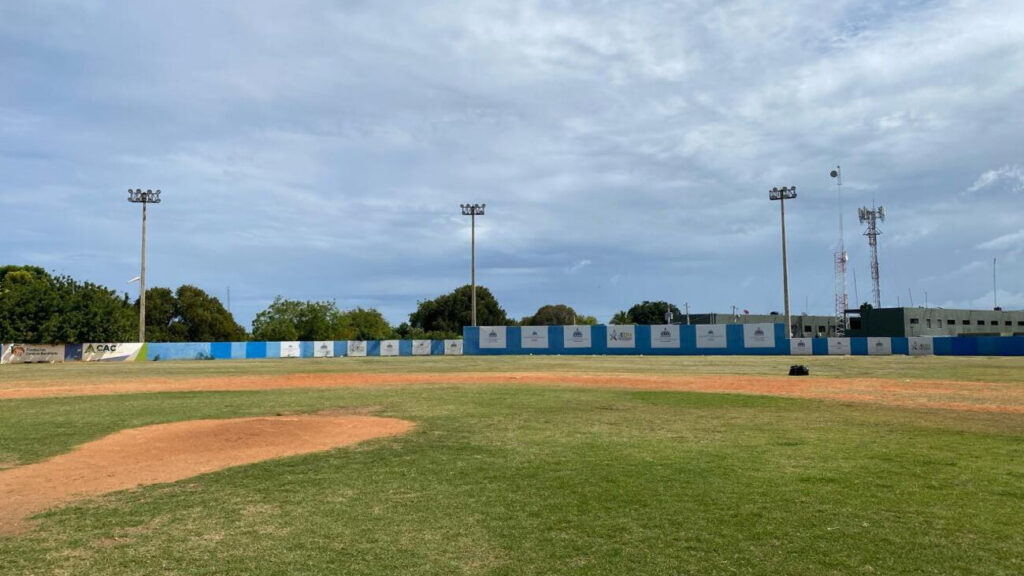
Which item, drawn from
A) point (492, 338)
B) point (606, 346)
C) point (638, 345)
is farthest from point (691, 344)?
point (492, 338)

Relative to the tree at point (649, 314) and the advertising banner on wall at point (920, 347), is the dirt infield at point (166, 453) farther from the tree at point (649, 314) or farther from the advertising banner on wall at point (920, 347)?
the tree at point (649, 314)

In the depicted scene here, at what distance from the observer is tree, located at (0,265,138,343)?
214 ft

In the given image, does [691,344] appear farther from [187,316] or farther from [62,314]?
[187,316]

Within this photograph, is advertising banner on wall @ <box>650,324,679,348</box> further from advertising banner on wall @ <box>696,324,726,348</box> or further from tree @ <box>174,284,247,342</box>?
tree @ <box>174,284,247,342</box>

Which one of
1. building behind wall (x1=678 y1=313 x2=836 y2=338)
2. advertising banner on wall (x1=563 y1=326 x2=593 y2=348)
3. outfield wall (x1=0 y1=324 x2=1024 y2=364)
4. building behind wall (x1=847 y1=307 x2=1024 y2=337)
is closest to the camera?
outfield wall (x1=0 y1=324 x2=1024 y2=364)

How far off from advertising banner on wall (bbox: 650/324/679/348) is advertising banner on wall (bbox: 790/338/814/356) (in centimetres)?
1097

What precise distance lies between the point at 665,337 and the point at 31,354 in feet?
198

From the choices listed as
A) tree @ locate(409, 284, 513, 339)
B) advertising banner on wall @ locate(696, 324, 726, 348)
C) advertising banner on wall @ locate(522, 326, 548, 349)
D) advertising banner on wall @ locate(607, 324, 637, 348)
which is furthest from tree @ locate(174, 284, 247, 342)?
advertising banner on wall @ locate(696, 324, 726, 348)

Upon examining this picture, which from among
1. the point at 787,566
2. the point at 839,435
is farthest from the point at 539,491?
the point at 839,435

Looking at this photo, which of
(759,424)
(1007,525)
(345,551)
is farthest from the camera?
(759,424)

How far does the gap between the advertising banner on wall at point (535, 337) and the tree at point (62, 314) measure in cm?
4236

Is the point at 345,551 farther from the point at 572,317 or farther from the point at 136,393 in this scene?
the point at 572,317

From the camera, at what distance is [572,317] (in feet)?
484

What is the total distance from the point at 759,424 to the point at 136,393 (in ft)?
77.1
